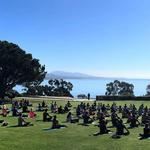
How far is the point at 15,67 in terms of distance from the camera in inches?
3991

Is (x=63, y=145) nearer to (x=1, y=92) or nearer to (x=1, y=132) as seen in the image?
(x=1, y=132)

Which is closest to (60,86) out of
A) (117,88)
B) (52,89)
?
(52,89)

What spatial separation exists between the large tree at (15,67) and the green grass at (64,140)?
53.3 m

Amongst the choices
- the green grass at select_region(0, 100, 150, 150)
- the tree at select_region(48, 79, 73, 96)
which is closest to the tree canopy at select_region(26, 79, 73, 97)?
the tree at select_region(48, 79, 73, 96)

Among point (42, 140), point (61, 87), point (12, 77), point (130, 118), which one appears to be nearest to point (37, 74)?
point (12, 77)

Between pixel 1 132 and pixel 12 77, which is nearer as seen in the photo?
pixel 1 132

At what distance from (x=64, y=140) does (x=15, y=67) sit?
207 feet

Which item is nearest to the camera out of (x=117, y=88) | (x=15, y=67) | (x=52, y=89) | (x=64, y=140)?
(x=64, y=140)

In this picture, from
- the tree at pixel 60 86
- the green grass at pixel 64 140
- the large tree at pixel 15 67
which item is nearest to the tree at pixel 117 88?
the tree at pixel 60 86

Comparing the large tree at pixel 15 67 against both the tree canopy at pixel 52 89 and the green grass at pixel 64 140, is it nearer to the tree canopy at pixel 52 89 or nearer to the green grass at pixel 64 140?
the tree canopy at pixel 52 89

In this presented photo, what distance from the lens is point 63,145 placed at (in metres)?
37.5

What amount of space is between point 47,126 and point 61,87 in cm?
8424

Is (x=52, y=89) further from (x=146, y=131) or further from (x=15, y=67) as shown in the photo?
(x=146, y=131)

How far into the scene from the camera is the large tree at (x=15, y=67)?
101 metres
